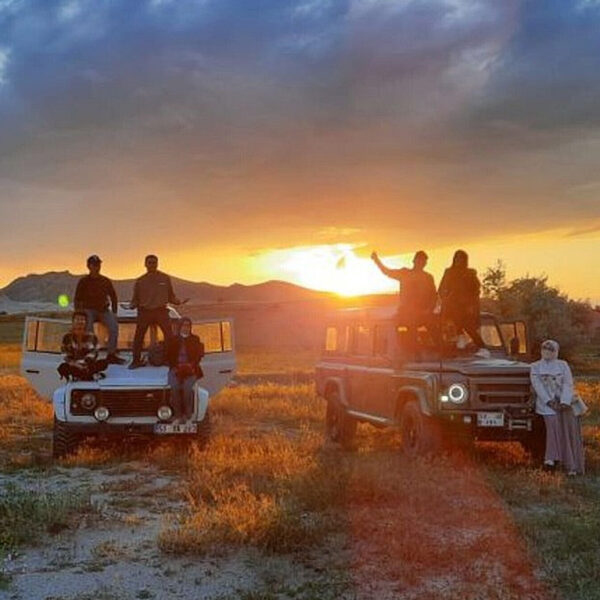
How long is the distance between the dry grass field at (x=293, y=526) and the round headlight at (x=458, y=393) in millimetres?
757

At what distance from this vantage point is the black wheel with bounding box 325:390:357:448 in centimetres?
1346

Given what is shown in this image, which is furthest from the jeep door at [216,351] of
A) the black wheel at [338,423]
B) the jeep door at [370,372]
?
the jeep door at [370,372]

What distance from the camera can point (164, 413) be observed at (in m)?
12.0

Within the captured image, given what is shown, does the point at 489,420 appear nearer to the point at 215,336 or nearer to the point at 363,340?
the point at 363,340

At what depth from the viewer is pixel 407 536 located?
23.7ft

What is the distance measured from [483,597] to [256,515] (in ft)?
7.87

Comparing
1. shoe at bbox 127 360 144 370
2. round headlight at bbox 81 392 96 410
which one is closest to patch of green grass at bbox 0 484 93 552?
round headlight at bbox 81 392 96 410

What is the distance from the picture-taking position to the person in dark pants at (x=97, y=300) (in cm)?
1312

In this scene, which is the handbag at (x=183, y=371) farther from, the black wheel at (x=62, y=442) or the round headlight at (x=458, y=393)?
the round headlight at (x=458, y=393)

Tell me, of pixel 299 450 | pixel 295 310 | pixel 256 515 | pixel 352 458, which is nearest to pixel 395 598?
pixel 256 515

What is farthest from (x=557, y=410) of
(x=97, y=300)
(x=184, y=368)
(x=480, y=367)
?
(x=97, y=300)

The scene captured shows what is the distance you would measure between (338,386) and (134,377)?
3.36m

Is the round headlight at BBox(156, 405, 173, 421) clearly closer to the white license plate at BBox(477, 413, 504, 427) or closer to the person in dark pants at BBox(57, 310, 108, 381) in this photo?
the person in dark pants at BBox(57, 310, 108, 381)

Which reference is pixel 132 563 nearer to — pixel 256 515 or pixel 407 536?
pixel 256 515
